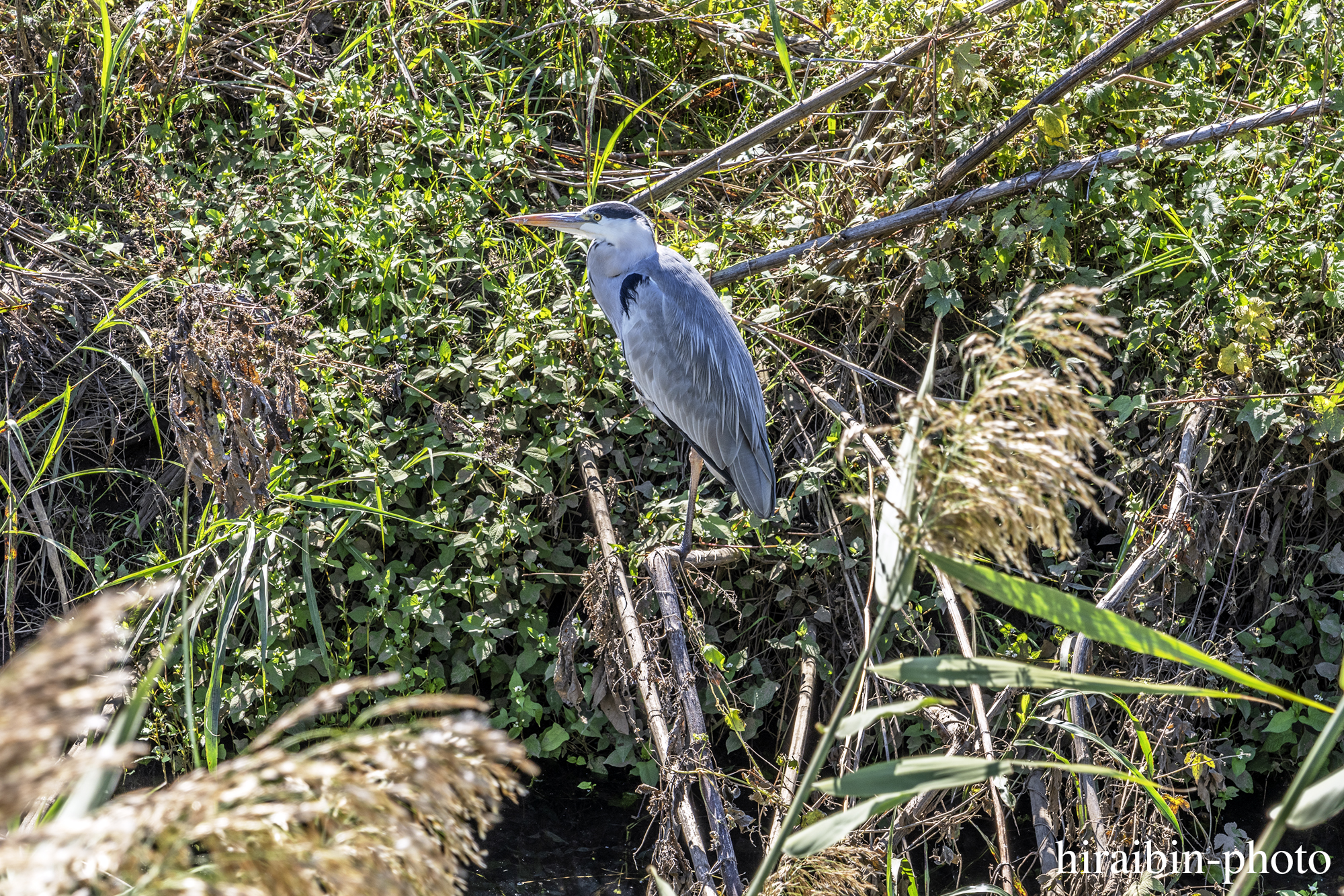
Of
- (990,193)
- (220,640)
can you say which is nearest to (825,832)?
(220,640)

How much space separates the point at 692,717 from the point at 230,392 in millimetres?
1240

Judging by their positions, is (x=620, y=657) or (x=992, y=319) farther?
(x=992, y=319)

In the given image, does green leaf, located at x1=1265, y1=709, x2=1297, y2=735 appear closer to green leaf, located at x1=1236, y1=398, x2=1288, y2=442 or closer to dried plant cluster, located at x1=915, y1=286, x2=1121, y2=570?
green leaf, located at x1=1236, y1=398, x2=1288, y2=442

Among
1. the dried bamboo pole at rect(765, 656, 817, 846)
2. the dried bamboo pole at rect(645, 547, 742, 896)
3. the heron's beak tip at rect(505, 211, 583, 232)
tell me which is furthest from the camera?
the heron's beak tip at rect(505, 211, 583, 232)

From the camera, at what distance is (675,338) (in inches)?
124

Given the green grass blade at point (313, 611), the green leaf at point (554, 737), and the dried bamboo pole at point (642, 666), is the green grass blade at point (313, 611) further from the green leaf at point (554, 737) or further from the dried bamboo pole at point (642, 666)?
the dried bamboo pole at point (642, 666)

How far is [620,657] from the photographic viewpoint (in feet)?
8.50

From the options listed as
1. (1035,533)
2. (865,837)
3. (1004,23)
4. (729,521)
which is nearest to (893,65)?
(1004,23)

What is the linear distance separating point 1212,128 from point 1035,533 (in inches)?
111

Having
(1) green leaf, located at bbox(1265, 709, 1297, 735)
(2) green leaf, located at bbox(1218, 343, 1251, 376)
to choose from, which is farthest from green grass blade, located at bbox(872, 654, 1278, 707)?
(2) green leaf, located at bbox(1218, 343, 1251, 376)

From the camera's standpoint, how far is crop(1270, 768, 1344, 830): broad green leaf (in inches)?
29.2

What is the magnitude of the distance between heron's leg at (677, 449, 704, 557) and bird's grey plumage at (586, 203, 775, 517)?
29mm

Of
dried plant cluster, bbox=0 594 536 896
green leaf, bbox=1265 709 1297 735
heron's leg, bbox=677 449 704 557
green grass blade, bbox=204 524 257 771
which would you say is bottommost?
green leaf, bbox=1265 709 1297 735

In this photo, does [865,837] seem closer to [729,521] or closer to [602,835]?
[602,835]
